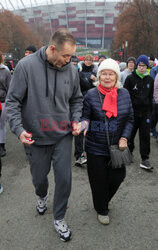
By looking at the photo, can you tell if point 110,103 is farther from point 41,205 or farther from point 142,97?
point 142,97

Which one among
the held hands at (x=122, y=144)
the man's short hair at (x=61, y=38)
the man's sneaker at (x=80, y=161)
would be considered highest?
the man's short hair at (x=61, y=38)

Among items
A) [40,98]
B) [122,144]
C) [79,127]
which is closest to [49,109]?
[40,98]

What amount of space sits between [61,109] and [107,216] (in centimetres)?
135

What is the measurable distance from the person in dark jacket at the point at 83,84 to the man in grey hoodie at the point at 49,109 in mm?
1786

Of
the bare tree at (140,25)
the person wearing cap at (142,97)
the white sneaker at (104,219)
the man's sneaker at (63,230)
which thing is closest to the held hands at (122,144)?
the white sneaker at (104,219)

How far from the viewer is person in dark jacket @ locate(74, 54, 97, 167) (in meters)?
4.18

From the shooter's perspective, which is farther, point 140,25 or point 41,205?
point 140,25

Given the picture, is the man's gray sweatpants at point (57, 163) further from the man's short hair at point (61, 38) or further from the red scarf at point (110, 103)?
the man's short hair at point (61, 38)

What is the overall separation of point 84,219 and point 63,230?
40 centimetres

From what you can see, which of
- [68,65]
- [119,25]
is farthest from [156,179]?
[119,25]

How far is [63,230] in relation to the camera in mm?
2371

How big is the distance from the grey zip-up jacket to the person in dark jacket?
6.12 ft

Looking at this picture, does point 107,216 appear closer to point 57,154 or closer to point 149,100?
point 57,154

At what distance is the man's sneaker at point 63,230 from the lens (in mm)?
2352
